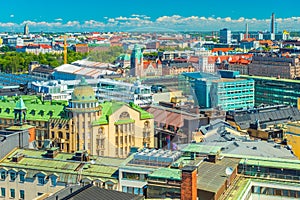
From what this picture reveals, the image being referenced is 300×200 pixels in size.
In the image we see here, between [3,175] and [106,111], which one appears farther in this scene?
[106,111]

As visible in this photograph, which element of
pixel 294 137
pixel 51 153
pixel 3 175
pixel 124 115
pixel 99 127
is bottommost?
pixel 3 175

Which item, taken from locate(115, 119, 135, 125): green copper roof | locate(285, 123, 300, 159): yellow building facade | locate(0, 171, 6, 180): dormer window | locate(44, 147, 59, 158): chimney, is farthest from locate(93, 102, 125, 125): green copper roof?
locate(0, 171, 6, 180): dormer window

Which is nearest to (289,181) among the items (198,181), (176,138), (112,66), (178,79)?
(198,181)

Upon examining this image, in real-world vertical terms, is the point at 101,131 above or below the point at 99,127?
below

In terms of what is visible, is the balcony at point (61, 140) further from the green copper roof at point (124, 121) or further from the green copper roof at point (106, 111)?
the green copper roof at point (124, 121)

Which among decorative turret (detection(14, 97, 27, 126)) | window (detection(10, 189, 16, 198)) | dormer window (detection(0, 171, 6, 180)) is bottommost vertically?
window (detection(10, 189, 16, 198))

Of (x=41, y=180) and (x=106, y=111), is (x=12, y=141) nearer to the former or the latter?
(x=41, y=180)

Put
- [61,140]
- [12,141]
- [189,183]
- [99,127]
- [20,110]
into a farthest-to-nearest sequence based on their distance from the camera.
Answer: [61,140] < [99,127] < [20,110] < [12,141] < [189,183]

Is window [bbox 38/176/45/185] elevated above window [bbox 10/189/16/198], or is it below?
above

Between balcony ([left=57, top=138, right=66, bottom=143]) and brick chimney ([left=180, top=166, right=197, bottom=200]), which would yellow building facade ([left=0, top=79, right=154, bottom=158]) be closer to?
balcony ([left=57, top=138, right=66, bottom=143])

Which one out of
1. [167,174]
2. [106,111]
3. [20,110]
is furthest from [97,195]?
[106,111]
